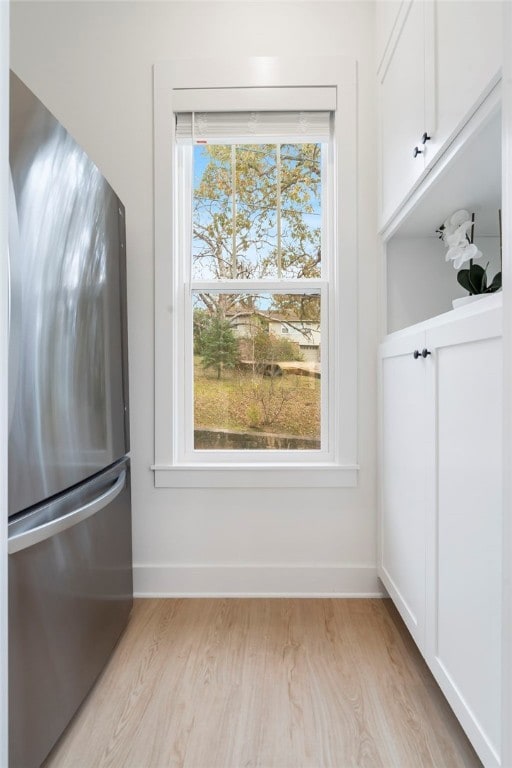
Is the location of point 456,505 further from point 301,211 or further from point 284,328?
point 301,211

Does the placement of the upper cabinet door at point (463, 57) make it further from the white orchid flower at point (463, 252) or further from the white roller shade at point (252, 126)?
the white roller shade at point (252, 126)

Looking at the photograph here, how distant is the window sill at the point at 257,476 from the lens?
2084 millimetres

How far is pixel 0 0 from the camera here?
704 mm

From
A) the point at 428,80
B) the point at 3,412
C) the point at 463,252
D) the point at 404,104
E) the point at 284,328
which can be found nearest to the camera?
the point at 3,412

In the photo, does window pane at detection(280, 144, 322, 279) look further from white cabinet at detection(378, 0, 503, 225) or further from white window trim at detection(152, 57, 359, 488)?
white cabinet at detection(378, 0, 503, 225)

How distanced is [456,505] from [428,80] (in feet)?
3.81

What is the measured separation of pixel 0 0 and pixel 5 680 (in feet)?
Answer: 3.21

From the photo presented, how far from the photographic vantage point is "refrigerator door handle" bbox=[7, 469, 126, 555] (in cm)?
104

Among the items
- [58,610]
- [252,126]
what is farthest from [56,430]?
[252,126]

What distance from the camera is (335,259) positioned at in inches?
83.3

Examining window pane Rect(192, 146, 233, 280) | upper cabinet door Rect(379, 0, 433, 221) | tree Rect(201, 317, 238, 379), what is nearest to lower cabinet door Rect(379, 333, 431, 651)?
upper cabinet door Rect(379, 0, 433, 221)

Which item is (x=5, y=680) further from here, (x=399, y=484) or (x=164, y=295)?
(x=164, y=295)

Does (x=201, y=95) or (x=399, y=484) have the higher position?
(x=201, y=95)

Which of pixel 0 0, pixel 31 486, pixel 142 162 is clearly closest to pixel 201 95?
pixel 142 162
